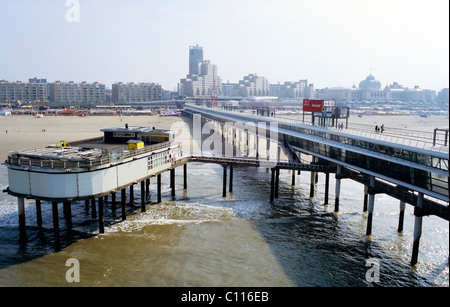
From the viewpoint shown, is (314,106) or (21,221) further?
(314,106)

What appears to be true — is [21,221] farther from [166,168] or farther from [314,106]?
[314,106]

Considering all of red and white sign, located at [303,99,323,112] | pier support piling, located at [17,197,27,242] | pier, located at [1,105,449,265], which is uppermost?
red and white sign, located at [303,99,323,112]

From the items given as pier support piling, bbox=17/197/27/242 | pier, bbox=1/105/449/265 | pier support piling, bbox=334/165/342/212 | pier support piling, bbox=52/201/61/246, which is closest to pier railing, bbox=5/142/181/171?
pier, bbox=1/105/449/265

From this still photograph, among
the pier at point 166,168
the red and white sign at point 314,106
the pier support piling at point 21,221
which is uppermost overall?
the red and white sign at point 314,106

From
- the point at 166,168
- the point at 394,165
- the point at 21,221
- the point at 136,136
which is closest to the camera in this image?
the point at 394,165

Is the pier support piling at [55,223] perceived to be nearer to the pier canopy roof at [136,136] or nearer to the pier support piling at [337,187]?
the pier canopy roof at [136,136]

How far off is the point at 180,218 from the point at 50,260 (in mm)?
9949

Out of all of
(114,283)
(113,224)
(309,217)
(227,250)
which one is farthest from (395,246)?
(113,224)

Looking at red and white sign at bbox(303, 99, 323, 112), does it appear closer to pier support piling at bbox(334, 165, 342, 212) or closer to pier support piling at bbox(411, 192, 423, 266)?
pier support piling at bbox(334, 165, 342, 212)

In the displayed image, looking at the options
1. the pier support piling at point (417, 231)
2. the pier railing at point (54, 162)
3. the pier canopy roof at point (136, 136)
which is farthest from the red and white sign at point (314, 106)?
the pier railing at point (54, 162)

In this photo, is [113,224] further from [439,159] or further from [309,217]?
[439,159]

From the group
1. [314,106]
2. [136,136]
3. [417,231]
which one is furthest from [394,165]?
[136,136]

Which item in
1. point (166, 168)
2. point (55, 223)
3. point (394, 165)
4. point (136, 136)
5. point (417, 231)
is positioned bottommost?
point (55, 223)

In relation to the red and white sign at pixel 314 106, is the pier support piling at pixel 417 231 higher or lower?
lower
